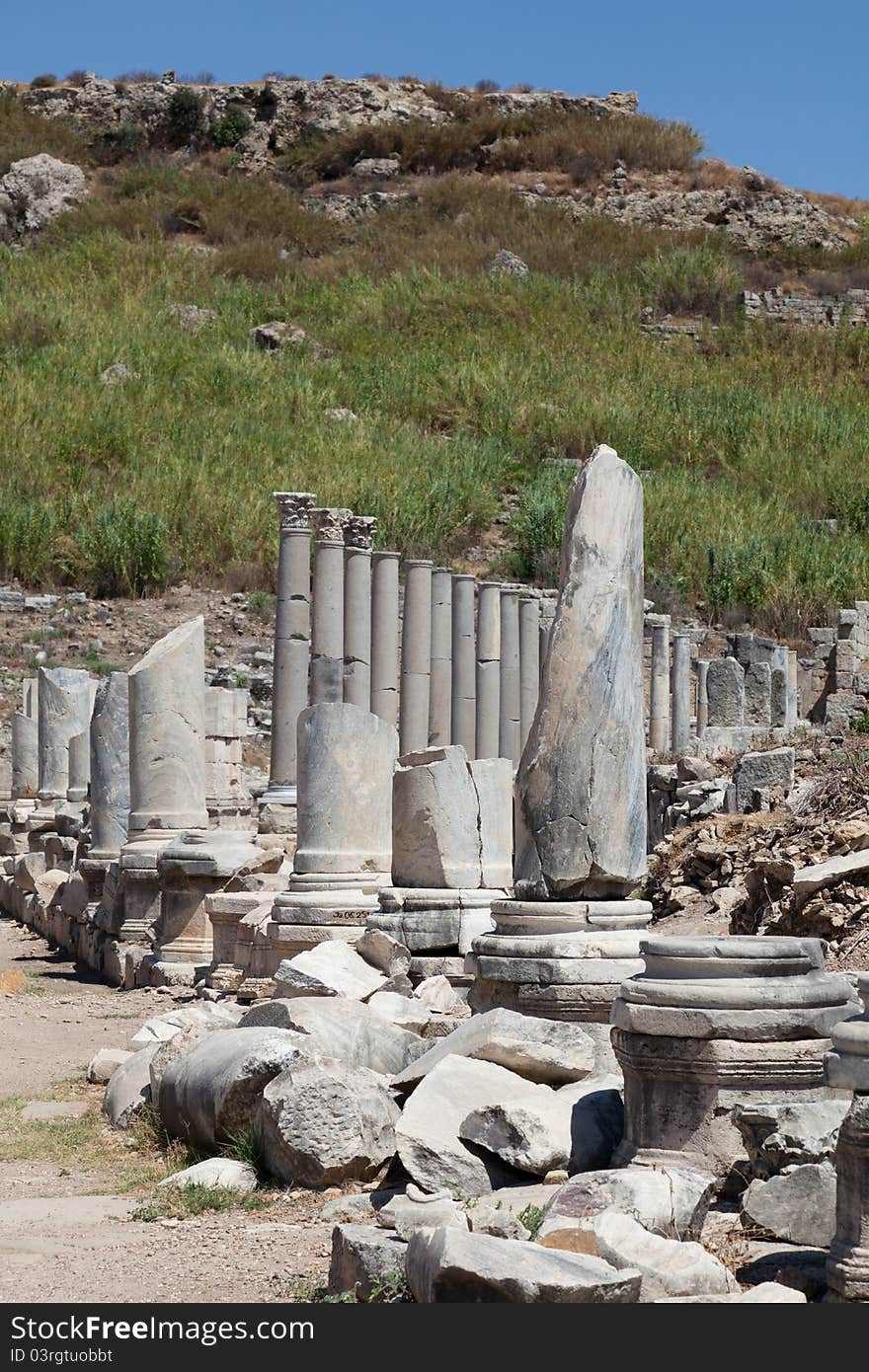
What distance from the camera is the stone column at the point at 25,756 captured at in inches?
894

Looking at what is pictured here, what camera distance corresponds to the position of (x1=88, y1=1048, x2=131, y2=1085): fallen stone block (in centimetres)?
892

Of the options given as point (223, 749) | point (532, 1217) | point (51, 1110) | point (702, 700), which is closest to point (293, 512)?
point (223, 749)

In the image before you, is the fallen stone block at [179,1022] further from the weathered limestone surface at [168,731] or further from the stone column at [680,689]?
the stone column at [680,689]

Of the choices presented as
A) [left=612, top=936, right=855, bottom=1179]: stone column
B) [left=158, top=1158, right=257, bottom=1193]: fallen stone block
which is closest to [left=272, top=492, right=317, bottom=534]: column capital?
[left=158, top=1158, right=257, bottom=1193]: fallen stone block

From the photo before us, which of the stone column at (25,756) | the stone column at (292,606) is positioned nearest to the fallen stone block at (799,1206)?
the stone column at (292,606)

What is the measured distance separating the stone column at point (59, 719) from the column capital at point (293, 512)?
3617 mm

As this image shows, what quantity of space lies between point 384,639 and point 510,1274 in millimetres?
16845

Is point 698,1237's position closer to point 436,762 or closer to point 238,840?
point 436,762

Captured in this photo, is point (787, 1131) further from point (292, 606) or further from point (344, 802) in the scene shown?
point (292, 606)

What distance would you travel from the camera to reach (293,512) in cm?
1880

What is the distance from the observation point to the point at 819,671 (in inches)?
1152

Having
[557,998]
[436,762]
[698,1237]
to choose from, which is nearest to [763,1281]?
[698,1237]

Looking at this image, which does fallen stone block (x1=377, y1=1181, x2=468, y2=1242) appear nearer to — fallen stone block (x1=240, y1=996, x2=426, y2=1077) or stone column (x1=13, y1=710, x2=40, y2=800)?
fallen stone block (x1=240, y1=996, x2=426, y2=1077)

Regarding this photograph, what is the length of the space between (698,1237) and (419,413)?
32.6m
